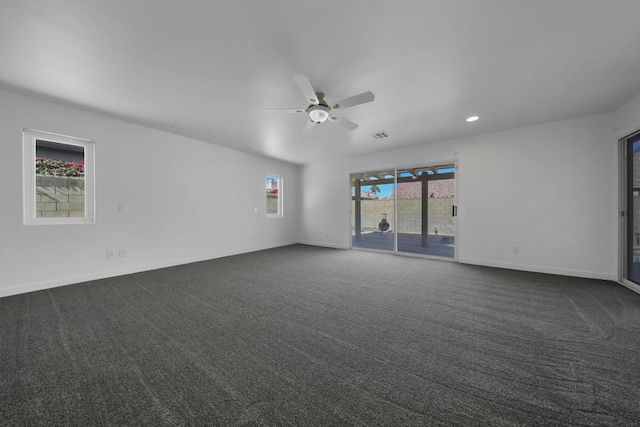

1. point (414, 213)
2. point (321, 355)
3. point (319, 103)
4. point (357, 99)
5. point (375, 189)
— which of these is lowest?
point (321, 355)

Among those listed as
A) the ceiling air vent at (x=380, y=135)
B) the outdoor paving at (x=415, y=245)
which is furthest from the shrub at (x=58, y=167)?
the outdoor paving at (x=415, y=245)

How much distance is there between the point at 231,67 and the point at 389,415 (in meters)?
3.18

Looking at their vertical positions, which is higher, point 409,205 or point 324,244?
point 409,205

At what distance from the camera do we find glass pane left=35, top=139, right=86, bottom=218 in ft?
10.9

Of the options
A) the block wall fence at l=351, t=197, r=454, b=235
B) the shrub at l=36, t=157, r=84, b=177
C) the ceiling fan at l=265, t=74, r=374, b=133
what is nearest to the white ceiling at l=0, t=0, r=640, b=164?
the ceiling fan at l=265, t=74, r=374, b=133

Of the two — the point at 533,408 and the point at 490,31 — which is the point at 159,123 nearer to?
the point at 490,31

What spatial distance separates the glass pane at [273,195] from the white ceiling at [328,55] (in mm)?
3250

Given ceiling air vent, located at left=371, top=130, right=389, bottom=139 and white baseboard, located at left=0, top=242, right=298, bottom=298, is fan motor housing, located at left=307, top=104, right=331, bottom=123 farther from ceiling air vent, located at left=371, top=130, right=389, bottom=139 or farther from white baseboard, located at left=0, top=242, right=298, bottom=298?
white baseboard, located at left=0, top=242, right=298, bottom=298

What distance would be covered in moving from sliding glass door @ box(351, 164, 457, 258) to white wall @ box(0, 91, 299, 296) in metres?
2.96

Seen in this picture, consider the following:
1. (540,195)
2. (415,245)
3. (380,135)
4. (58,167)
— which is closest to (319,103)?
(380,135)

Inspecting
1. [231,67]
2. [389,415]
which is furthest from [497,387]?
[231,67]

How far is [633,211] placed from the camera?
3316 millimetres

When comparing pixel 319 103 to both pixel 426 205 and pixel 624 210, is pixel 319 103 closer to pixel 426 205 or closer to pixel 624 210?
pixel 426 205

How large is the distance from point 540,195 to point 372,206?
357 cm
